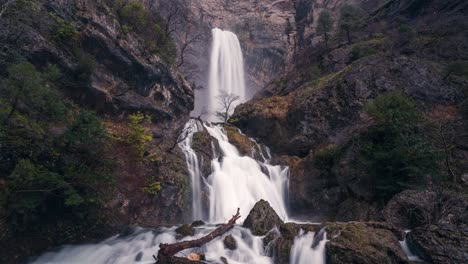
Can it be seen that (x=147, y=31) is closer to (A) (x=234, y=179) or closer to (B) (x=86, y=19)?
(B) (x=86, y=19)

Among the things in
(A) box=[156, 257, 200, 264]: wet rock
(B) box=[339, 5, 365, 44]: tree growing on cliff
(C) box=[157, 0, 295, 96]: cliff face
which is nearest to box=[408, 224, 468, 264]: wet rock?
(A) box=[156, 257, 200, 264]: wet rock

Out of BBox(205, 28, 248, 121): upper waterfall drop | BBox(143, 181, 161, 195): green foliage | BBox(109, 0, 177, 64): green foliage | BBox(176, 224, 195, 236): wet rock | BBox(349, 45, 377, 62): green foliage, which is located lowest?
BBox(176, 224, 195, 236): wet rock

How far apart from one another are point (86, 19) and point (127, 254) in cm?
1496

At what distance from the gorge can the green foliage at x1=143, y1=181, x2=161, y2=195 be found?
0.34 feet

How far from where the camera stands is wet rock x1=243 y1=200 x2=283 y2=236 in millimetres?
13438

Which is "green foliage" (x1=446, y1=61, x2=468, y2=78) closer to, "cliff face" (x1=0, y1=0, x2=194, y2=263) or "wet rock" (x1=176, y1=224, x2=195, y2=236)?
"cliff face" (x1=0, y1=0, x2=194, y2=263)

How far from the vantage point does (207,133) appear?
23.9m

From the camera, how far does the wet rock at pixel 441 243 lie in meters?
9.27

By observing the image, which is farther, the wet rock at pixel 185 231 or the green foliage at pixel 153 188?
the green foliage at pixel 153 188

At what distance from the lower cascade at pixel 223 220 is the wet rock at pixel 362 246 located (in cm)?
57

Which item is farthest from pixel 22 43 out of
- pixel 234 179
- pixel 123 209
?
pixel 234 179

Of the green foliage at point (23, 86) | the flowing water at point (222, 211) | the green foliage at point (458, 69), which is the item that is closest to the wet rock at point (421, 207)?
the flowing water at point (222, 211)

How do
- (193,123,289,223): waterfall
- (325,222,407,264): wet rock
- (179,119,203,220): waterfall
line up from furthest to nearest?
(193,123,289,223): waterfall
(179,119,203,220): waterfall
(325,222,407,264): wet rock

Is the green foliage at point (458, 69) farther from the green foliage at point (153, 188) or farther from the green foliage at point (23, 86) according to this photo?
the green foliage at point (23, 86)
